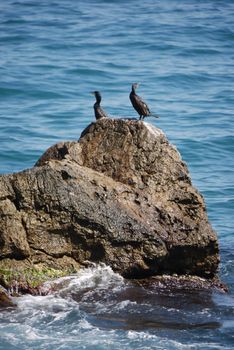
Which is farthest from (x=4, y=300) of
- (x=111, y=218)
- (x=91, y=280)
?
(x=111, y=218)

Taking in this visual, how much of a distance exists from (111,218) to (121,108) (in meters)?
12.3

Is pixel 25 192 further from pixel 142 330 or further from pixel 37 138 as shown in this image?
pixel 37 138

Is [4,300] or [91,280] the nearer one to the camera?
[4,300]

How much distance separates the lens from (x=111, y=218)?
30.0 feet

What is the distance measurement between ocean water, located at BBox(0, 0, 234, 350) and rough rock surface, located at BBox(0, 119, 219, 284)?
0.32 m

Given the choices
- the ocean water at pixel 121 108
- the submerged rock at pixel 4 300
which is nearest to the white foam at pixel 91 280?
the ocean water at pixel 121 108

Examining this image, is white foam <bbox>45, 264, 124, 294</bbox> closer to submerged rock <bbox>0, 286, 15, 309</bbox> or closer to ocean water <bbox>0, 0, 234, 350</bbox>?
ocean water <bbox>0, 0, 234, 350</bbox>

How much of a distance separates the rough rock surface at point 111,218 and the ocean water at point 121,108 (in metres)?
0.32

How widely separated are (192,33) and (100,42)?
11.0 feet

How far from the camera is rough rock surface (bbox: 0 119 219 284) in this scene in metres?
9.02

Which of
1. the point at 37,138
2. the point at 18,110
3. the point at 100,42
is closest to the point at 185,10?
the point at 100,42

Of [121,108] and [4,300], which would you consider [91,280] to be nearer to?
[4,300]

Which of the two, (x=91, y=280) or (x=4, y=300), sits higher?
(x=91, y=280)

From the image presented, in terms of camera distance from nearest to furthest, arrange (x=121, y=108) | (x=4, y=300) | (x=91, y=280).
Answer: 1. (x=4, y=300)
2. (x=91, y=280)
3. (x=121, y=108)
